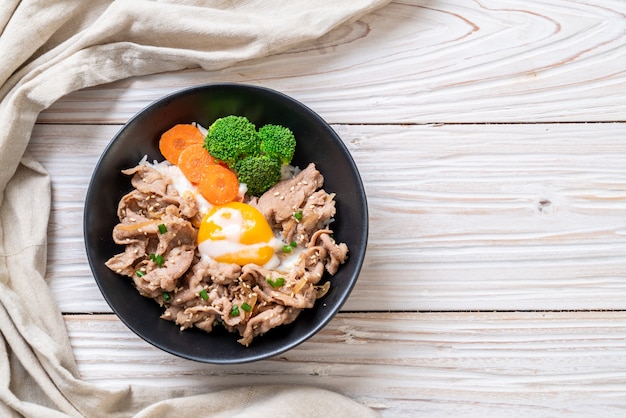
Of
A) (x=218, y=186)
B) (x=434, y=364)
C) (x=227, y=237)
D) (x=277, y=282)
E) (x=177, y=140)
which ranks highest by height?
(x=177, y=140)

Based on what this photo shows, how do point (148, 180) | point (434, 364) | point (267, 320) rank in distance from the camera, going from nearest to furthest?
point (267, 320) → point (148, 180) → point (434, 364)

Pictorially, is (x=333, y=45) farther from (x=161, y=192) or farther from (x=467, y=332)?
(x=467, y=332)

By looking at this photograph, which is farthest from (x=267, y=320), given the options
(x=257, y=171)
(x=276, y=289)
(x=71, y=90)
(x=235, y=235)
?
(x=71, y=90)

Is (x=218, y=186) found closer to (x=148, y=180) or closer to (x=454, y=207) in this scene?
(x=148, y=180)

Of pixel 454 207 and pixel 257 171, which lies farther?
pixel 454 207

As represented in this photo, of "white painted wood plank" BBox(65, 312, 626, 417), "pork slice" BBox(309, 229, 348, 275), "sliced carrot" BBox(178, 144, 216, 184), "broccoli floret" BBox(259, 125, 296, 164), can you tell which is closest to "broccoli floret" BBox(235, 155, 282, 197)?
"broccoli floret" BBox(259, 125, 296, 164)

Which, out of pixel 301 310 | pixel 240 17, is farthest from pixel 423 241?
pixel 240 17

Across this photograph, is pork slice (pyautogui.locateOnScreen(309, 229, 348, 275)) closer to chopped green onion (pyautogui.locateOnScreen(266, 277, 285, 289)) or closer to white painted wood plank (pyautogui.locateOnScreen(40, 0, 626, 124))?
chopped green onion (pyautogui.locateOnScreen(266, 277, 285, 289))
